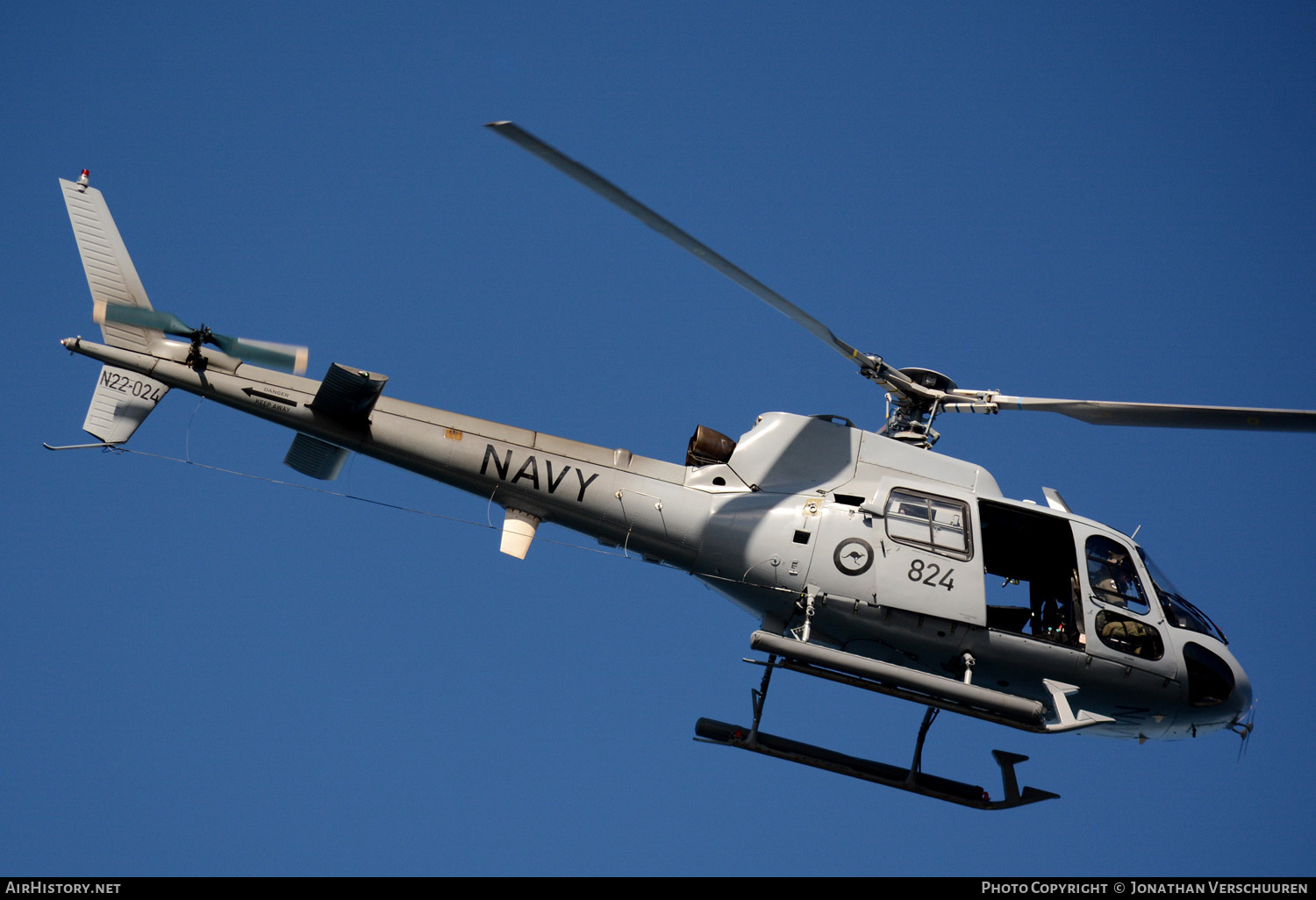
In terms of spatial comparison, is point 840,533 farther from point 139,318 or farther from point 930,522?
point 139,318

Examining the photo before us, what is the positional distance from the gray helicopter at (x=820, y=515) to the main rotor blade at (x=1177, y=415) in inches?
1.0

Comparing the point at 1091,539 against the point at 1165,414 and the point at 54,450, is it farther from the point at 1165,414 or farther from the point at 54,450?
the point at 54,450

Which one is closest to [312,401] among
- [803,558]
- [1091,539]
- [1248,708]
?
[803,558]

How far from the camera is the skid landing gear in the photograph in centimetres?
1193

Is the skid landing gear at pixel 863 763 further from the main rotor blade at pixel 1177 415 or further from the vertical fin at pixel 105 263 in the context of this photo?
the vertical fin at pixel 105 263

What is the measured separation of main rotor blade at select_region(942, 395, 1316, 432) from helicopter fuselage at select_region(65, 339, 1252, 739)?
110 cm

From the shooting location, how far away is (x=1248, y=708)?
41.9 ft

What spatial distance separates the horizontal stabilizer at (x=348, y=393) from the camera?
39.7 feet

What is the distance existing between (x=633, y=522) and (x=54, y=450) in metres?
6.08

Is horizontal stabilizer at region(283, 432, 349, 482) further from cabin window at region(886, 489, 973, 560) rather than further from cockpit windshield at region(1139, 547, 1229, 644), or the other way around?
cockpit windshield at region(1139, 547, 1229, 644)

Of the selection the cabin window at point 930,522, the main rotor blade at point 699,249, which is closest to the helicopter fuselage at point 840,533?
the cabin window at point 930,522

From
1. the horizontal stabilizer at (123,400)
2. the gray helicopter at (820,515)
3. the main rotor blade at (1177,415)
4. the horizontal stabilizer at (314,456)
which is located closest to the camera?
the main rotor blade at (1177,415)

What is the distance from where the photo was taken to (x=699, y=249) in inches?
412
